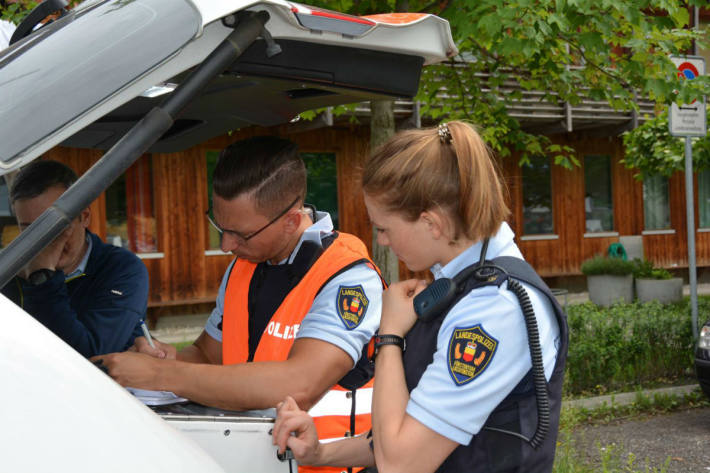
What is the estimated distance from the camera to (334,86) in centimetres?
182

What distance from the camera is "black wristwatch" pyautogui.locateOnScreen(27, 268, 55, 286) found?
84.5 inches

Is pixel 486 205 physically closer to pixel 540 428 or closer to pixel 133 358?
pixel 540 428

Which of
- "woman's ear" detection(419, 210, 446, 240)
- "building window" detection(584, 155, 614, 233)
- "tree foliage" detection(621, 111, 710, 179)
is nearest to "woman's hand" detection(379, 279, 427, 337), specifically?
"woman's ear" detection(419, 210, 446, 240)

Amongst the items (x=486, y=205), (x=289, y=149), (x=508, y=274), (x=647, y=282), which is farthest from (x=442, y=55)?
(x=647, y=282)

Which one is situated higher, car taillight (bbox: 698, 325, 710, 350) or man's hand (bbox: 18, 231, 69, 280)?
man's hand (bbox: 18, 231, 69, 280)

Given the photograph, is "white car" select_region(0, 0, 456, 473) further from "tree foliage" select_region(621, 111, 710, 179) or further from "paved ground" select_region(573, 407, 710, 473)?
"tree foliage" select_region(621, 111, 710, 179)

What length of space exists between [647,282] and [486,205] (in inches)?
606

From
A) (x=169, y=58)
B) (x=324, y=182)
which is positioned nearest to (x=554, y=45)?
(x=169, y=58)

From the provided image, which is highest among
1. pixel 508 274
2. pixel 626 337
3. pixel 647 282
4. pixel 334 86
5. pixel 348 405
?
pixel 334 86

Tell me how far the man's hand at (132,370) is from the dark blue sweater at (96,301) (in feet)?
1.24

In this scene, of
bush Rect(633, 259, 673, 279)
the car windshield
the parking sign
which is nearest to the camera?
the car windshield

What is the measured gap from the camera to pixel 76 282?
8.45ft

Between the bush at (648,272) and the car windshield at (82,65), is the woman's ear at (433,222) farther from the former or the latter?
the bush at (648,272)

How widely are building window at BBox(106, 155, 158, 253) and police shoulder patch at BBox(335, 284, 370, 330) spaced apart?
12983mm
